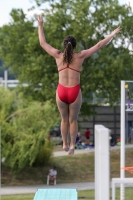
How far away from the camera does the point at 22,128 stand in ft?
107

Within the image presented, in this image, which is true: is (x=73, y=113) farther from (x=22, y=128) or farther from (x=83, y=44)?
(x=83, y=44)

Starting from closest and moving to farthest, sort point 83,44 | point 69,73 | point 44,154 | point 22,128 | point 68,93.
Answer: point 69,73
point 68,93
point 22,128
point 44,154
point 83,44

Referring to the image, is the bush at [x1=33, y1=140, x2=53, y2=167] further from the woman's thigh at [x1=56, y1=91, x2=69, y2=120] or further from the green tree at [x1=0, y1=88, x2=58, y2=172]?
the woman's thigh at [x1=56, y1=91, x2=69, y2=120]

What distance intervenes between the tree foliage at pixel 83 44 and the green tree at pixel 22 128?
5.82 meters

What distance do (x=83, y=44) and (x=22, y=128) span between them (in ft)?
32.4

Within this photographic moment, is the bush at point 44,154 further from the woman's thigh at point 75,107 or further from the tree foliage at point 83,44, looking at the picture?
the woman's thigh at point 75,107

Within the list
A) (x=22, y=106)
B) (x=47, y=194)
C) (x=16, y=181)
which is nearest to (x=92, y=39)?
(x=22, y=106)

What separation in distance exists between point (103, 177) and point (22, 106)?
92.2ft

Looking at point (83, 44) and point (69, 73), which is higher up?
point (83, 44)

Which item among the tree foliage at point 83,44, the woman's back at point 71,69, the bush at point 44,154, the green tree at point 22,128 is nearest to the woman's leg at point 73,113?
the woman's back at point 71,69

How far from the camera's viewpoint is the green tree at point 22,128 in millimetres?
31906

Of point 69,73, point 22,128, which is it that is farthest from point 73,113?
point 22,128

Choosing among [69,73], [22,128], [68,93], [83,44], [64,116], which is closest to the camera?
[69,73]

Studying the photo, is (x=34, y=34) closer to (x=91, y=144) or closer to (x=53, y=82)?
(x=53, y=82)
